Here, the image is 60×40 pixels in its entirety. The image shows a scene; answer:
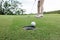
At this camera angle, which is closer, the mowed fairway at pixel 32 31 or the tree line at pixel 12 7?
the mowed fairway at pixel 32 31

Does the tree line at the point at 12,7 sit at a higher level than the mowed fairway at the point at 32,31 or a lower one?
lower

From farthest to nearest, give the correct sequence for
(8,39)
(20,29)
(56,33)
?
(20,29) → (56,33) → (8,39)

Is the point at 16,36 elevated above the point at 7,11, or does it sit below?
above

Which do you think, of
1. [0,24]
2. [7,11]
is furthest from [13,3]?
→ [0,24]

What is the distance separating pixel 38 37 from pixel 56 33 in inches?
25.4

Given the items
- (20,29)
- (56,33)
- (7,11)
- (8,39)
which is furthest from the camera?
(7,11)

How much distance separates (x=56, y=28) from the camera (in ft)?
22.2

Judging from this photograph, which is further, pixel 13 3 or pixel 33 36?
pixel 13 3

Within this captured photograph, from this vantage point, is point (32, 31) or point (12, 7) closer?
point (32, 31)

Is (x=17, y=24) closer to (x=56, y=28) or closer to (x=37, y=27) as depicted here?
(x=37, y=27)

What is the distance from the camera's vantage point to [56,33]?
6.21m

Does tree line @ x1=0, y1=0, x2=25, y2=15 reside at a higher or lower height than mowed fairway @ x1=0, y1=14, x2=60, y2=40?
lower

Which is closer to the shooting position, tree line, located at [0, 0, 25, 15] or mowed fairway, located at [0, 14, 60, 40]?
mowed fairway, located at [0, 14, 60, 40]

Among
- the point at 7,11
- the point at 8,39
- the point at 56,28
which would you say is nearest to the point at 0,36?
the point at 8,39
